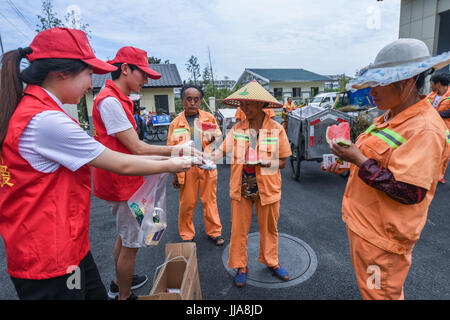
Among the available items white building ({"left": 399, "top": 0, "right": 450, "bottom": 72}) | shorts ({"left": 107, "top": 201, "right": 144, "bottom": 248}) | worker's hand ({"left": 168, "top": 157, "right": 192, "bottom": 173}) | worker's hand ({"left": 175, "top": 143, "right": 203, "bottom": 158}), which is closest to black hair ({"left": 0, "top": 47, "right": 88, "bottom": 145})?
worker's hand ({"left": 168, "top": 157, "right": 192, "bottom": 173})

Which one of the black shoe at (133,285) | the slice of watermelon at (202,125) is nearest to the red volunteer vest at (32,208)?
the black shoe at (133,285)

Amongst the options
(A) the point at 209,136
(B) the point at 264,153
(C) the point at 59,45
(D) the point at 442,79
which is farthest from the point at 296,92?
(C) the point at 59,45

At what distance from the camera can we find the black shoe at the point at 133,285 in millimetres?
2502

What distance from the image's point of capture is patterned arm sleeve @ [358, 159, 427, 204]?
1278 millimetres

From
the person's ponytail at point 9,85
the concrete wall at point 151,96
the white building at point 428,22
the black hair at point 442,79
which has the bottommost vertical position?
the person's ponytail at point 9,85

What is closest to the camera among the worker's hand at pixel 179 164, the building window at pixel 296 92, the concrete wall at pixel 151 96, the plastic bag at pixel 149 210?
the worker's hand at pixel 179 164

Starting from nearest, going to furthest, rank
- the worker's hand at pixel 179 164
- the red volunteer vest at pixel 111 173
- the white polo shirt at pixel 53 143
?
the white polo shirt at pixel 53 143, the worker's hand at pixel 179 164, the red volunteer vest at pixel 111 173

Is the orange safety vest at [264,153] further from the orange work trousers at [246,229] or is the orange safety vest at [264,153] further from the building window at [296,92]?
the building window at [296,92]

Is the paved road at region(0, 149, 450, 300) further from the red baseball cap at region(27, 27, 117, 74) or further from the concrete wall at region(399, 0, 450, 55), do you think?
the concrete wall at region(399, 0, 450, 55)

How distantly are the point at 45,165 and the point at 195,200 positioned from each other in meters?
2.32

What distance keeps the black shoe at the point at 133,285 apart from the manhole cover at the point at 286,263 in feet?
2.98

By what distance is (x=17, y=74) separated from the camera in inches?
49.2

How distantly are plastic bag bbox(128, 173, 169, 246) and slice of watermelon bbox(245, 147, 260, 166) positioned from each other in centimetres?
84
